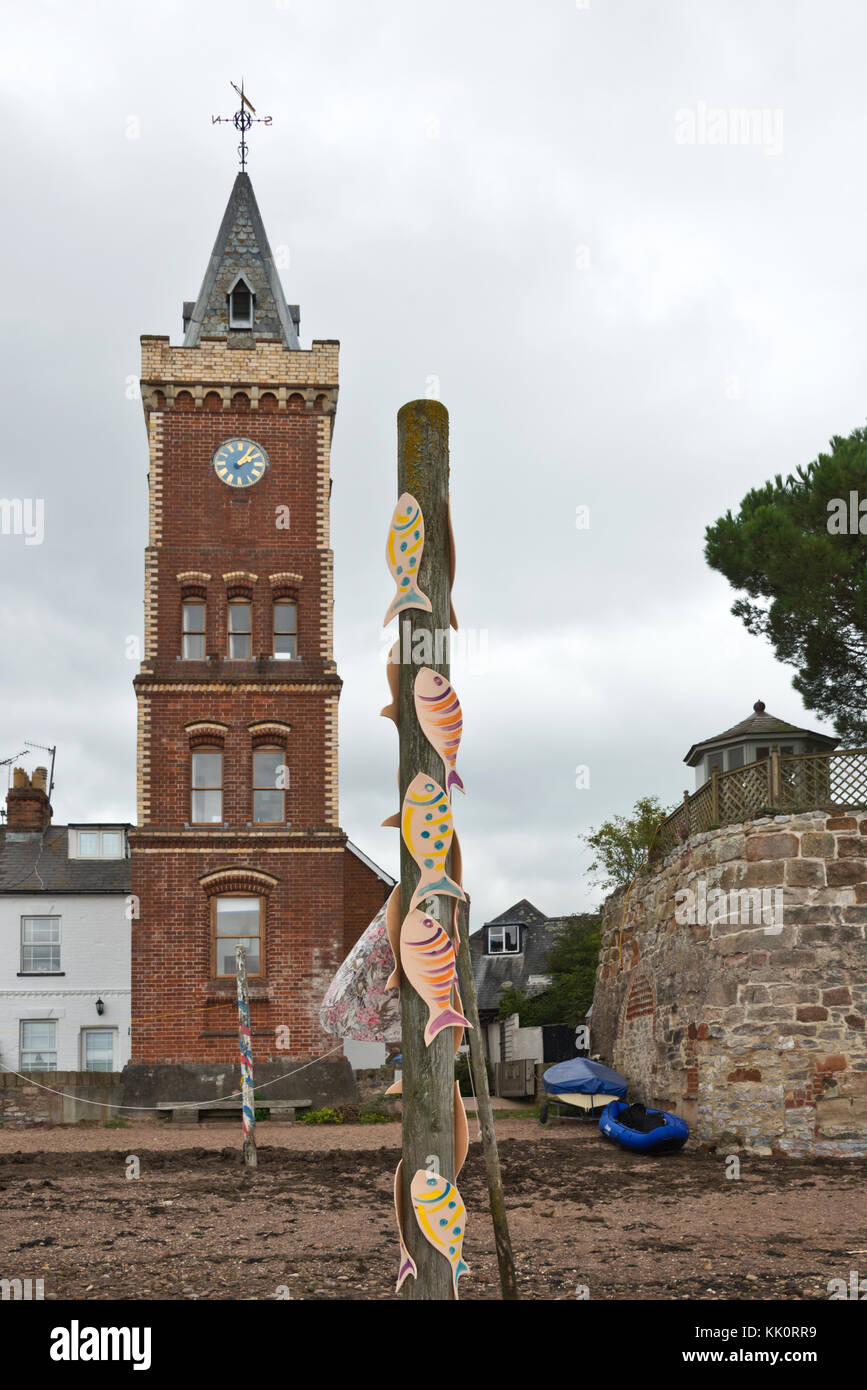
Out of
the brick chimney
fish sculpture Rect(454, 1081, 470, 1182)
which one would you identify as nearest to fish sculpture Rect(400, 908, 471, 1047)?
fish sculpture Rect(454, 1081, 470, 1182)

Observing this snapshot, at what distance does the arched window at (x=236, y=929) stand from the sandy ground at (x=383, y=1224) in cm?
864

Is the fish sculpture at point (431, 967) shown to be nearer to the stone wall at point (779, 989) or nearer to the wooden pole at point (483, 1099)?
the wooden pole at point (483, 1099)

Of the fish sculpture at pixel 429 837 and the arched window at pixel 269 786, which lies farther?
the arched window at pixel 269 786

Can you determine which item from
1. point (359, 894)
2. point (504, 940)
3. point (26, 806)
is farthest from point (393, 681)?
point (504, 940)

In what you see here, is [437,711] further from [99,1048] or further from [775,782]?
[99,1048]

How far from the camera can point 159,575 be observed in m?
29.2

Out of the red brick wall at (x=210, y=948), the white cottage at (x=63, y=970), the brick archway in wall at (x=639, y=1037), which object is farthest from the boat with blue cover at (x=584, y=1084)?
the white cottage at (x=63, y=970)

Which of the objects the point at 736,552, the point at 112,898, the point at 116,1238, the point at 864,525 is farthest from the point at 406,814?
the point at 112,898

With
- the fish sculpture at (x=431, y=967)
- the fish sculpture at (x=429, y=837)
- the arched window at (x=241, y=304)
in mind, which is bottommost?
the fish sculpture at (x=431, y=967)

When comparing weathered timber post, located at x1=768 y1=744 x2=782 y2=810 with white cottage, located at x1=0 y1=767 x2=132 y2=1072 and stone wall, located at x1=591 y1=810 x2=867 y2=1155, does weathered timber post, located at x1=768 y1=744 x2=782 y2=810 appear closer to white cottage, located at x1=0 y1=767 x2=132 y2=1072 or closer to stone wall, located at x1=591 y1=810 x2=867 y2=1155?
stone wall, located at x1=591 y1=810 x2=867 y2=1155

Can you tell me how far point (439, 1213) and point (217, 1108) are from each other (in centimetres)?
2166

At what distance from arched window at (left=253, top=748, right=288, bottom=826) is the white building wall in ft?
29.0

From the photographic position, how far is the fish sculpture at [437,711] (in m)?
6.52
